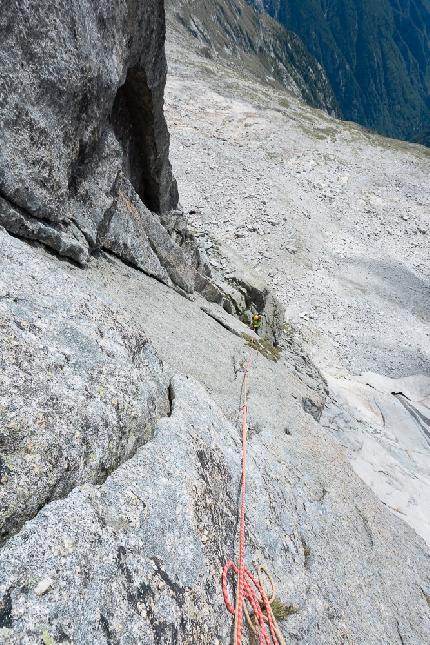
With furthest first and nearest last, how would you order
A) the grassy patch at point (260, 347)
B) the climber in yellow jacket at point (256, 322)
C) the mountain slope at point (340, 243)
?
the mountain slope at point (340, 243)
the climber in yellow jacket at point (256, 322)
the grassy patch at point (260, 347)

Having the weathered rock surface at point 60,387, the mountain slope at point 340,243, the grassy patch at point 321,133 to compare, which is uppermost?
the grassy patch at point 321,133

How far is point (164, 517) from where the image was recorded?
5.44 metres

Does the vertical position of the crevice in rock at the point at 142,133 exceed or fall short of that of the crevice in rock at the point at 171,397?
it exceeds it

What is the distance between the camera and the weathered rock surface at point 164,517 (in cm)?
429

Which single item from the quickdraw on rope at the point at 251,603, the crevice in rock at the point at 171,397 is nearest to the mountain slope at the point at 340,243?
the quickdraw on rope at the point at 251,603

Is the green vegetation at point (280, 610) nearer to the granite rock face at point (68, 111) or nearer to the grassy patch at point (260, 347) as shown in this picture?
the granite rock face at point (68, 111)

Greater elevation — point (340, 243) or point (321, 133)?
point (321, 133)

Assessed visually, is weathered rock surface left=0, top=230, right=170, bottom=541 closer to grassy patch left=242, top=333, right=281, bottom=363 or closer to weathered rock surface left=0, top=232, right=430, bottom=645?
weathered rock surface left=0, top=232, right=430, bottom=645

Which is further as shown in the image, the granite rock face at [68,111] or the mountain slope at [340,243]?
the mountain slope at [340,243]

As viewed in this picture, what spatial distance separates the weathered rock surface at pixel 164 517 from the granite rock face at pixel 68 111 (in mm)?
→ 1239

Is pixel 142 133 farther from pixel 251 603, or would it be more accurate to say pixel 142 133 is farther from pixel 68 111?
pixel 251 603

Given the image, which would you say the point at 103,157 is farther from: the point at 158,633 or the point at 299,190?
the point at 299,190

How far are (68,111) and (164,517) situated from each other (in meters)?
9.54

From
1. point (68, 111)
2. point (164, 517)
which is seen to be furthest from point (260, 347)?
point (164, 517)
